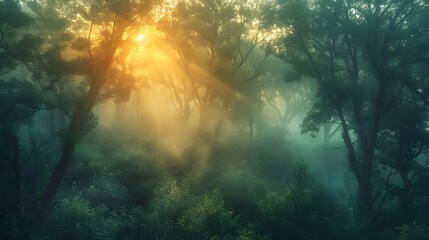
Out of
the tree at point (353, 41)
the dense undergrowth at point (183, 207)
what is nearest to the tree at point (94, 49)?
the dense undergrowth at point (183, 207)

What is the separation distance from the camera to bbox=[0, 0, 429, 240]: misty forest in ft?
53.5

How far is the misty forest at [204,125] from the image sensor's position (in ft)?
53.5

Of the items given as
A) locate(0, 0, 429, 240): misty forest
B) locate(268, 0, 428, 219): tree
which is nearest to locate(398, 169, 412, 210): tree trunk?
locate(0, 0, 429, 240): misty forest

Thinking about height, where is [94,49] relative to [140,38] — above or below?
below

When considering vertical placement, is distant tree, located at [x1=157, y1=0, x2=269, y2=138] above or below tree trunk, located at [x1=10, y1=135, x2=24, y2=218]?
above

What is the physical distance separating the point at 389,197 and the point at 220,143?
50.7ft

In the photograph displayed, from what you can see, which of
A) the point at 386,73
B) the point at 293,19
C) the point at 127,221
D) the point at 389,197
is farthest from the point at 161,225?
the point at 389,197

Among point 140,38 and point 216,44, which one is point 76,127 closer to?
point 140,38

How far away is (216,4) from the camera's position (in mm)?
28250

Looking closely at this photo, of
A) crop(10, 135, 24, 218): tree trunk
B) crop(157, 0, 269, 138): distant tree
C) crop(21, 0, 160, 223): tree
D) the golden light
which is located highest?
crop(157, 0, 269, 138): distant tree

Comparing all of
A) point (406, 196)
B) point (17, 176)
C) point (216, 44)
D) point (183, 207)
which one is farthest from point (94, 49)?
point (406, 196)

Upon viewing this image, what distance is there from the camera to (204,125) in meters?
31.9

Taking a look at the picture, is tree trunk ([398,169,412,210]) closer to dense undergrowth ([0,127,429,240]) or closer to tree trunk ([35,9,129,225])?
dense undergrowth ([0,127,429,240])

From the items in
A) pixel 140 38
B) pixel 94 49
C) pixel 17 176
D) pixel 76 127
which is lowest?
pixel 17 176
